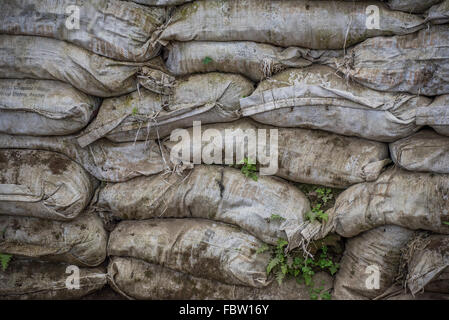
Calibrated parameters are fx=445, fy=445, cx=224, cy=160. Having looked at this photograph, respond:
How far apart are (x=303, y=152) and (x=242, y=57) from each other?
1.12 m

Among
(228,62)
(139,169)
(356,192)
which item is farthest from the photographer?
(139,169)

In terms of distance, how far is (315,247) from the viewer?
4473 millimetres

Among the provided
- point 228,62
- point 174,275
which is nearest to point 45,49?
point 228,62

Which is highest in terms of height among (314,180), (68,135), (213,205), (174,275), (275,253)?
(68,135)

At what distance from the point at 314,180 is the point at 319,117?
2.09ft

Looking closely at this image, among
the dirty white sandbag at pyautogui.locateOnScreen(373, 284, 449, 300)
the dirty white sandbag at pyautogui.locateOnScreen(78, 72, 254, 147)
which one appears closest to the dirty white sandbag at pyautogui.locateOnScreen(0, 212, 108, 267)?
the dirty white sandbag at pyautogui.locateOnScreen(78, 72, 254, 147)

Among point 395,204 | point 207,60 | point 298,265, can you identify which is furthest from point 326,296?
point 207,60

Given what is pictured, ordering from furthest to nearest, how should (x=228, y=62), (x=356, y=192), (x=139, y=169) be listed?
(x=139, y=169)
(x=228, y=62)
(x=356, y=192)

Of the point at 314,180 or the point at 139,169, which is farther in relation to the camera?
the point at 139,169

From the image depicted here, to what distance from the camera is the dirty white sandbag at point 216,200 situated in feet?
14.6

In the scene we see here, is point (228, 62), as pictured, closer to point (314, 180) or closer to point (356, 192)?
point (314, 180)

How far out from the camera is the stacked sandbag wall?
4.04 m

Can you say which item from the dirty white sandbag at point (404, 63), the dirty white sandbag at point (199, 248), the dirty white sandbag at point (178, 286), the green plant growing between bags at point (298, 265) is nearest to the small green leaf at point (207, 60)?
the dirty white sandbag at point (404, 63)

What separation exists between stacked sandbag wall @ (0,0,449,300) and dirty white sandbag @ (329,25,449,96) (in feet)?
0.04
